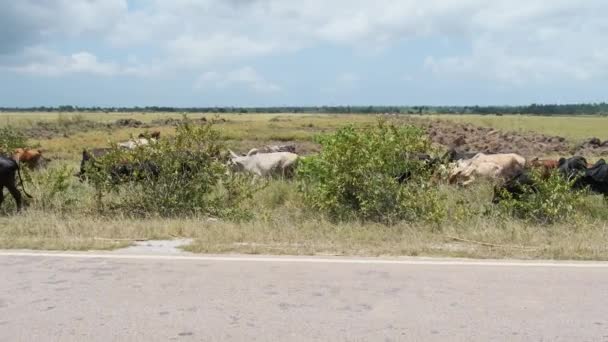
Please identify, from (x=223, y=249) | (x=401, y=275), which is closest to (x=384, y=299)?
(x=401, y=275)

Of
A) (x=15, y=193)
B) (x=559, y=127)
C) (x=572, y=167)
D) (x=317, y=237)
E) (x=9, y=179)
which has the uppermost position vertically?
(x=572, y=167)

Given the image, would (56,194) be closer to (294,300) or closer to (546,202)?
(294,300)

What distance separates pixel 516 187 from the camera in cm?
1055

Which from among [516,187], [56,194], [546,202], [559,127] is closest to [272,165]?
[56,194]

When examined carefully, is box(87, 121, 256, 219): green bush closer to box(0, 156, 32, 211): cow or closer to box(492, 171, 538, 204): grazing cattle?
box(0, 156, 32, 211): cow

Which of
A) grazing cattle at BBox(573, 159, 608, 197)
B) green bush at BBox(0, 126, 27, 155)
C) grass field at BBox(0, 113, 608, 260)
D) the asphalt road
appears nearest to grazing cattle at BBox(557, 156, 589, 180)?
grazing cattle at BBox(573, 159, 608, 197)

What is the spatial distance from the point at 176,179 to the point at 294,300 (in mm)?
5320

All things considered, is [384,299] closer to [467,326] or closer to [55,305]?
[467,326]

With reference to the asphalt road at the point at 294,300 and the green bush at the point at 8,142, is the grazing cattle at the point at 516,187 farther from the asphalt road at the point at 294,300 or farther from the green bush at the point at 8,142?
the green bush at the point at 8,142

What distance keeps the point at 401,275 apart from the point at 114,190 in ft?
19.6

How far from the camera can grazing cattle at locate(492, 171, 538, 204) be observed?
32.7 feet

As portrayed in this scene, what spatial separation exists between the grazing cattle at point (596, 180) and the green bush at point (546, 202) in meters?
1.53

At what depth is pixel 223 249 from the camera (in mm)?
7523

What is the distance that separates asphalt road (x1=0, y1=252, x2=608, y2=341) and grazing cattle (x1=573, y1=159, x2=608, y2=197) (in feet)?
15.8
